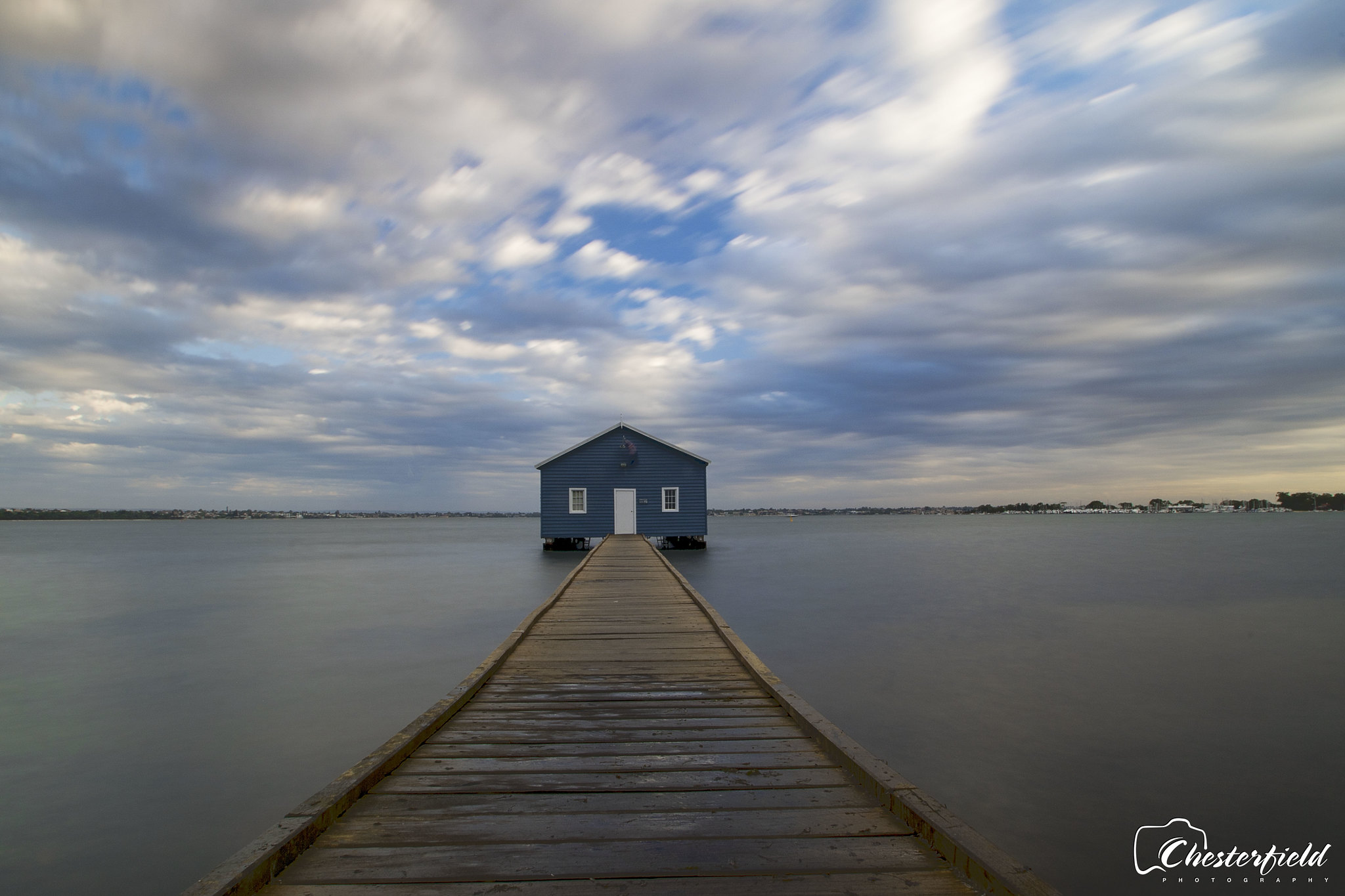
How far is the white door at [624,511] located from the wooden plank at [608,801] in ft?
83.9

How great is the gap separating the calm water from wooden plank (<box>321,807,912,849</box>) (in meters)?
3.08

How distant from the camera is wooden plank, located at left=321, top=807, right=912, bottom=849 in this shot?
3.00m

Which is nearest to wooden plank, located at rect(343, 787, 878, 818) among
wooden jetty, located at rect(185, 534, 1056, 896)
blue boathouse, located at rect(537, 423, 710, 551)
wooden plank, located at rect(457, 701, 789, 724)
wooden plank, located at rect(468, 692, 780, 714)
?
wooden jetty, located at rect(185, 534, 1056, 896)

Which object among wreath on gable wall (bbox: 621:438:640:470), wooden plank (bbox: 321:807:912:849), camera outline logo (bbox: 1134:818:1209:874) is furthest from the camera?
wreath on gable wall (bbox: 621:438:640:470)

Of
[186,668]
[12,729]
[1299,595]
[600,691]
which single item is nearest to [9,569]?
[186,668]

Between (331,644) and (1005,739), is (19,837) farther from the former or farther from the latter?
(1005,739)

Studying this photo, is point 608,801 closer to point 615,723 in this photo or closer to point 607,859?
point 607,859

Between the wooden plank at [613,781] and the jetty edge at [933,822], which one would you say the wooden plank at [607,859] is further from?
the wooden plank at [613,781]

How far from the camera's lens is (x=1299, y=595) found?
68.3ft

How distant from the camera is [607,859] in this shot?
285cm

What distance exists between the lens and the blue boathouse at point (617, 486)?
1133 inches

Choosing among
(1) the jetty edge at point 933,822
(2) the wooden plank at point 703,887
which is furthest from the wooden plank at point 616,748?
(2) the wooden plank at point 703,887

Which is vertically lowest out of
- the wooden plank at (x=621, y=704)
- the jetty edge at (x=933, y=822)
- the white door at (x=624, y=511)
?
the wooden plank at (x=621, y=704)

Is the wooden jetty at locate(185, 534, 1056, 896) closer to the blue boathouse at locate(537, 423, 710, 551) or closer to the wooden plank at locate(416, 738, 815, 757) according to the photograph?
the wooden plank at locate(416, 738, 815, 757)
